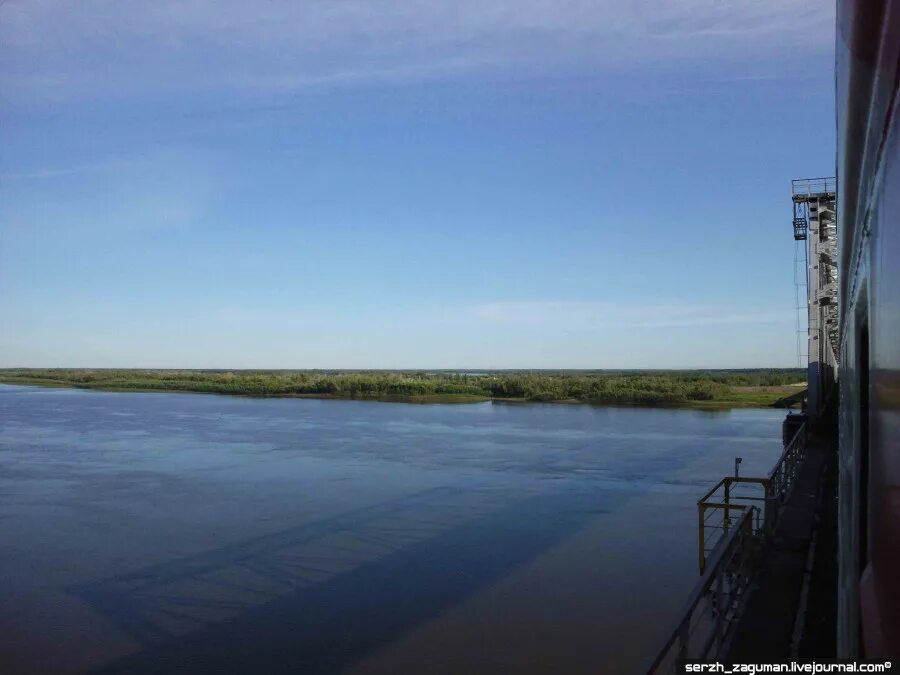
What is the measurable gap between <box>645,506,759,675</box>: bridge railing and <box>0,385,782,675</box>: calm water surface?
15.5 inches

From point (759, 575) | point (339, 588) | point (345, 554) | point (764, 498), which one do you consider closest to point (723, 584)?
point (759, 575)

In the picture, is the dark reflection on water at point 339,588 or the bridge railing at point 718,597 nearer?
the bridge railing at point 718,597

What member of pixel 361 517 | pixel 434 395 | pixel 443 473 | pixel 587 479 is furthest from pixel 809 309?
pixel 434 395

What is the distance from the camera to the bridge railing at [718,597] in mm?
2967

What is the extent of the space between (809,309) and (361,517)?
32.8 feet

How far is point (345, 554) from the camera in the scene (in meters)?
9.81

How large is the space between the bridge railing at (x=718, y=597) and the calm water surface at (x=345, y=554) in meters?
0.39

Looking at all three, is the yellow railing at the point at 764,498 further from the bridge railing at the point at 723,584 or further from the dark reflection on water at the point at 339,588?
the dark reflection on water at the point at 339,588

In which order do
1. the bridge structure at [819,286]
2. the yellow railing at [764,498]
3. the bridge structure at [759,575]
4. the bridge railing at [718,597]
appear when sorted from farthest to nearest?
the bridge structure at [819,286]
the yellow railing at [764,498]
the bridge structure at [759,575]
the bridge railing at [718,597]

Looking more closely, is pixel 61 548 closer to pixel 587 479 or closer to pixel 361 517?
pixel 361 517

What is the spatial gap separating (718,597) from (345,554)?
651 centimetres

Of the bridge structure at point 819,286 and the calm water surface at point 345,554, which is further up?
the bridge structure at point 819,286

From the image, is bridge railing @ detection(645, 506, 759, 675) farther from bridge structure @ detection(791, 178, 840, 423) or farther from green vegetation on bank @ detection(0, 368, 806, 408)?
green vegetation on bank @ detection(0, 368, 806, 408)

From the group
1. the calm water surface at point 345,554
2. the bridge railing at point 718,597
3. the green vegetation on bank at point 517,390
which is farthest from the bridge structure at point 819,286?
the green vegetation on bank at point 517,390
